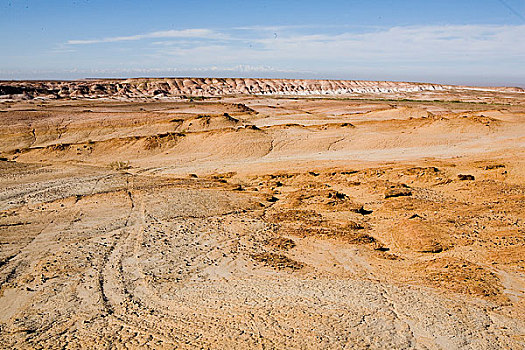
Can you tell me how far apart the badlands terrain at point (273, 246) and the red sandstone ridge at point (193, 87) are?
52.3m

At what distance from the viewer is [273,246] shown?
12680 millimetres

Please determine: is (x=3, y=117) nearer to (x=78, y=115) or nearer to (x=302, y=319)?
(x=78, y=115)

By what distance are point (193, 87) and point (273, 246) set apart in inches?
3515

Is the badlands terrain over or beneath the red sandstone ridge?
beneath

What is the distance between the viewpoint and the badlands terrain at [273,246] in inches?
320

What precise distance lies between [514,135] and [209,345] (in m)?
26.7

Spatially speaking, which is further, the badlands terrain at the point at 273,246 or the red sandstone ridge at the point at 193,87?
the red sandstone ridge at the point at 193,87

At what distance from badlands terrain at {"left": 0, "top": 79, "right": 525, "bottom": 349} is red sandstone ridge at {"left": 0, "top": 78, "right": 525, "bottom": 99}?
5230cm

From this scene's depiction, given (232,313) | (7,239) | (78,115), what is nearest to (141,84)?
(78,115)

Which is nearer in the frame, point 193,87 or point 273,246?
point 273,246

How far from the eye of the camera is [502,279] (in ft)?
34.0

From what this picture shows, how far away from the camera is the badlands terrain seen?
8.13 meters

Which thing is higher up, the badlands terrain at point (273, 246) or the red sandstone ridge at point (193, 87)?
the red sandstone ridge at point (193, 87)

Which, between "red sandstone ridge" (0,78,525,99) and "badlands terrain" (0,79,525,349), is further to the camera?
"red sandstone ridge" (0,78,525,99)
